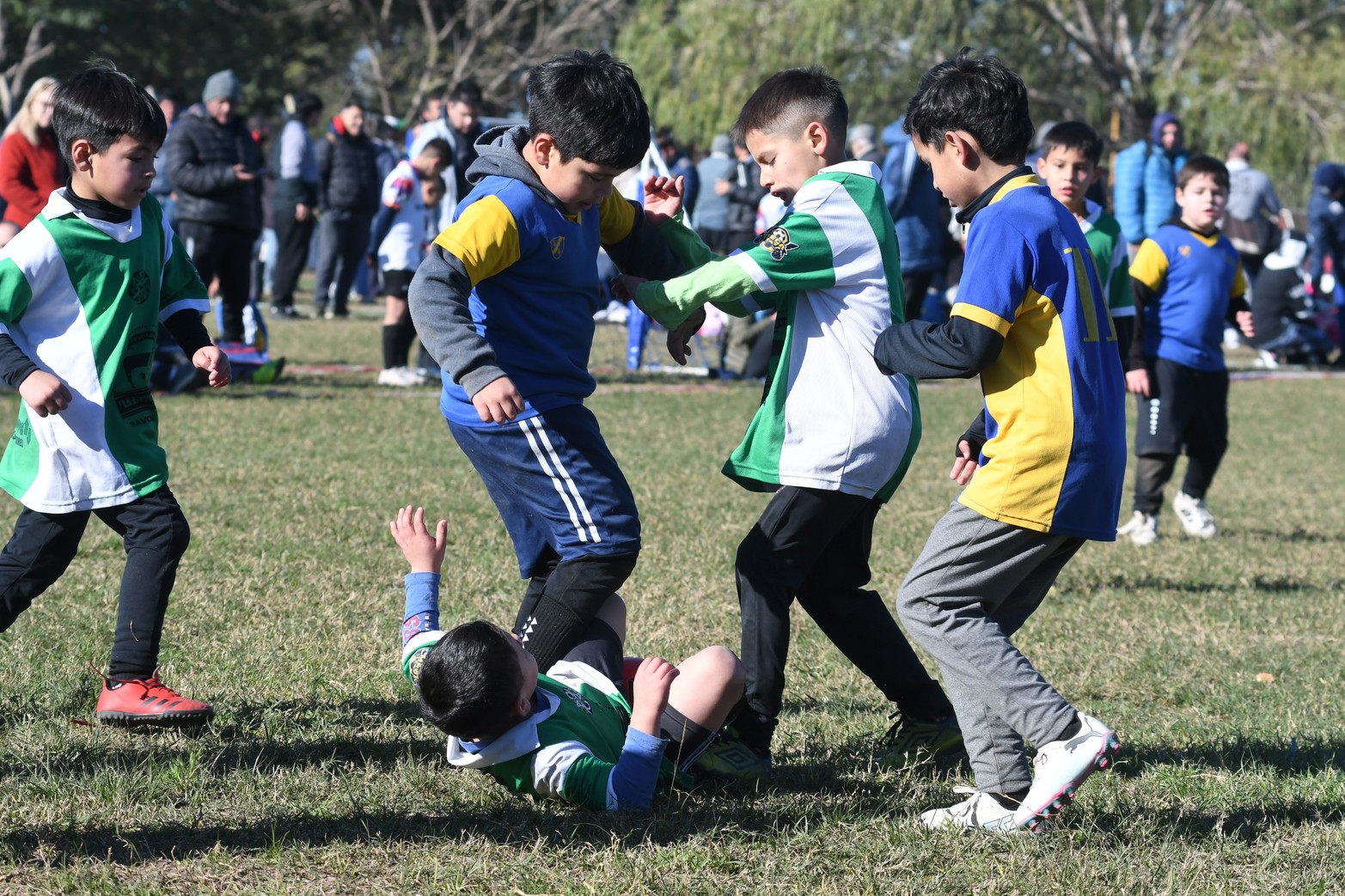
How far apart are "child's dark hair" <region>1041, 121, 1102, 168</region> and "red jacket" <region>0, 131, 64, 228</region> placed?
18.5ft

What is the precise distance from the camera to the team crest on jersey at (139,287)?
3736 mm

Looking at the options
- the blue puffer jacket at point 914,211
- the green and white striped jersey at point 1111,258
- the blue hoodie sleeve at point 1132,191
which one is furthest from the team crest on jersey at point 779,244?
the blue hoodie sleeve at point 1132,191

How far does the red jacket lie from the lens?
27.3 ft

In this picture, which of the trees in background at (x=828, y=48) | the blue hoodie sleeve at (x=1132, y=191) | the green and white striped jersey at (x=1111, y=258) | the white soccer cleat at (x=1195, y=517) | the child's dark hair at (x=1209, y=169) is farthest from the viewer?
the trees in background at (x=828, y=48)

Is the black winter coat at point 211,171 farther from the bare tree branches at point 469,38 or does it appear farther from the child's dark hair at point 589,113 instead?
the bare tree branches at point 469,38

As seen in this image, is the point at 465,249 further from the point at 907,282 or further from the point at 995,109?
the point at 907,282

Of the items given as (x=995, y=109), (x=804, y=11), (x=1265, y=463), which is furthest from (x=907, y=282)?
(x=804, y=11)

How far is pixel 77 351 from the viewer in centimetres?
365

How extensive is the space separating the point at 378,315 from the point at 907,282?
25.2ft

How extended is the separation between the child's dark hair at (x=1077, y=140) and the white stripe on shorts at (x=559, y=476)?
302 centimetres

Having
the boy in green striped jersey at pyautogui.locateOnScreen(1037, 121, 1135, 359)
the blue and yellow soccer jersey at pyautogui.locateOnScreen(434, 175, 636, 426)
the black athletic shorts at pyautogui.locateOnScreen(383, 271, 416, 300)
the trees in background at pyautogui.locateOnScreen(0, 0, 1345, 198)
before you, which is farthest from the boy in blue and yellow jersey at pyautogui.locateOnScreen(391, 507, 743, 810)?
the trees in background at pyautogui.locateOnScreen(0, 0, 1345, 198)

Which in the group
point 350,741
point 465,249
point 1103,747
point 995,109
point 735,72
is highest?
point 735,72

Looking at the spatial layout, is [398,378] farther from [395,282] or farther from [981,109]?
[981,109]

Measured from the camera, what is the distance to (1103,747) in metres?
3.04
